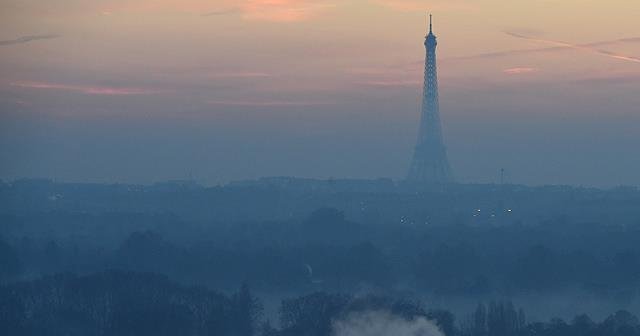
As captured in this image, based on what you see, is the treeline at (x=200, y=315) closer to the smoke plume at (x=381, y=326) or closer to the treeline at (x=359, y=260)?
the smoke plume at (x=381, y=326)

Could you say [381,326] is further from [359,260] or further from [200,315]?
[359,260]

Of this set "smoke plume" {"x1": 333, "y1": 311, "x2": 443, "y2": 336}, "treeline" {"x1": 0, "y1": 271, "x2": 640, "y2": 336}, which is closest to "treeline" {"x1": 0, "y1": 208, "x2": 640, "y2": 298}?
"treeline" {"x1": 0, "y1": 271, "x2": 640, "y2": 336}

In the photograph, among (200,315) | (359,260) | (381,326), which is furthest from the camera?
(359,260)

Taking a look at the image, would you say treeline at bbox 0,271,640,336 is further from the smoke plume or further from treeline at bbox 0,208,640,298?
treeline at bbox 0,208,640,298

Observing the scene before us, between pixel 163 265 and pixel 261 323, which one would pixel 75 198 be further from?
pixel 261 323

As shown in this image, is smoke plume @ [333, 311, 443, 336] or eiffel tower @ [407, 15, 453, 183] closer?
smoke plume @ [333, 311, 443, 336]

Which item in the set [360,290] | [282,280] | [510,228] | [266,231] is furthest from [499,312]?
[510,228]

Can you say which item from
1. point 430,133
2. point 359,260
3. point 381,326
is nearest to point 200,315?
point 381,326
